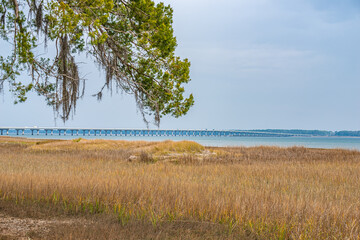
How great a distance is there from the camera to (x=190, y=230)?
4.68m

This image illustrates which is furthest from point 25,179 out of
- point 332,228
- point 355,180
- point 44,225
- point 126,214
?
point 355,180

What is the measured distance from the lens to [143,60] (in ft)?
32.8

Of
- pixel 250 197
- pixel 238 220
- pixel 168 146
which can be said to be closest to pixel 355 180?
pixel 250 197

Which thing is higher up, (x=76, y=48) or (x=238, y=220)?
(x=76, y=48)

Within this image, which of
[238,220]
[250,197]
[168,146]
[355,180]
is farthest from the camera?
[168,146]

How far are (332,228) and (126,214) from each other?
314cm

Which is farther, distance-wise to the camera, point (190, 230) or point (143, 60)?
point (143, 60)

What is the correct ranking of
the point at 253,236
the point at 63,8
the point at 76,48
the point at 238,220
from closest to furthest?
the point at 253,236
the point at 238,220
the point at 63,8
the point at 76,48

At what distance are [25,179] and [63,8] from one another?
13.9 ft

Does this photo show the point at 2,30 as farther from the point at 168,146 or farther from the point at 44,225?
the point at 168,146

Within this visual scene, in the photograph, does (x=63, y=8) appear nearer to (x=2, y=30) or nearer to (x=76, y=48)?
(x=76, y=48)

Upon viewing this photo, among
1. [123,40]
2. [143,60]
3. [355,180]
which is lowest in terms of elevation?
[355,180]

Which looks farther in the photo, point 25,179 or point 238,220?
point 25,179

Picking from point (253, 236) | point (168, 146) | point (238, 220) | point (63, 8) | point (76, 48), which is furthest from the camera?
point (168, 146)
